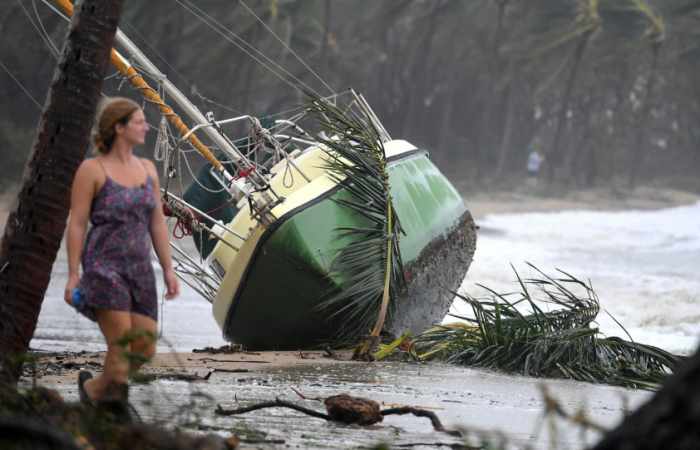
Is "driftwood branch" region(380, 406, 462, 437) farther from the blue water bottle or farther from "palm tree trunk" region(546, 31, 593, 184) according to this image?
"palm tree trunk" region(546, 31, 593, 184)

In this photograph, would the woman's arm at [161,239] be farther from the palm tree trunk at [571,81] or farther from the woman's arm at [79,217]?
the palm tree trunk at [571,81]

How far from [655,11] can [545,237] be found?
2422 cm

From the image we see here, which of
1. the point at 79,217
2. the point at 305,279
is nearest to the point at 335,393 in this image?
the point at 79,217

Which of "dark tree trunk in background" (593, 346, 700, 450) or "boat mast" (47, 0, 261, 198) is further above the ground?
"boat mast" (47, 0, 261, 198)

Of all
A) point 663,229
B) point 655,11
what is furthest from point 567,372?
point 655,11

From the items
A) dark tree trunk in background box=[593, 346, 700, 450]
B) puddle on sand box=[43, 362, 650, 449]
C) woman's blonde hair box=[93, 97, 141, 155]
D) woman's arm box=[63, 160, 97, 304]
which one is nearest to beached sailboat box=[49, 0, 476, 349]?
puddle on sand box=[43, 362, 650, 449]

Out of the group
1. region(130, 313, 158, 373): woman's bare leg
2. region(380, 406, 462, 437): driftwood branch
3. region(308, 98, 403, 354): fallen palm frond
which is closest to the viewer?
region(130, 313, 158, 373): woman's bare leg

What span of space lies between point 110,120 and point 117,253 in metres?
0.59

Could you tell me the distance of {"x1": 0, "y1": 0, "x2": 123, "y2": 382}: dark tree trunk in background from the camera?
6148 mm

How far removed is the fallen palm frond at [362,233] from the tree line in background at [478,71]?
28357 millimetres

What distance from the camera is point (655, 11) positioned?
59.2 m

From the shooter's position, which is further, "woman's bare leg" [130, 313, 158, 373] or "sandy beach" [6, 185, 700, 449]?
"sandy beach" [6, 185, 700, 449]

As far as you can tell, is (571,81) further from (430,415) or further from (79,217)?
(79,217)

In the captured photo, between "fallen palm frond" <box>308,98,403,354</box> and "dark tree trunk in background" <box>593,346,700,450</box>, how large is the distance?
22.4 feet
